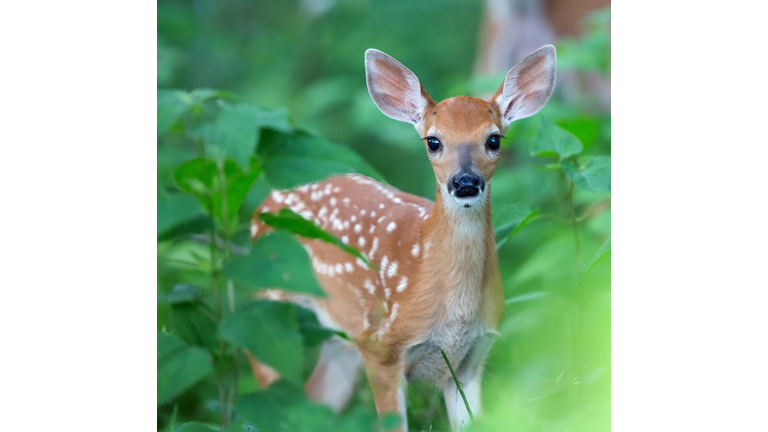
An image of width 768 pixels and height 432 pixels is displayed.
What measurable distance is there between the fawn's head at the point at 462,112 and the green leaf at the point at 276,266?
37 centimetres

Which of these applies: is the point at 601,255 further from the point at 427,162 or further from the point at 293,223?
the point at 293,223

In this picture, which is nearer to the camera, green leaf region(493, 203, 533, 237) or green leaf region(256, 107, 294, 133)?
green leaf region(256, 107, 294, 133)

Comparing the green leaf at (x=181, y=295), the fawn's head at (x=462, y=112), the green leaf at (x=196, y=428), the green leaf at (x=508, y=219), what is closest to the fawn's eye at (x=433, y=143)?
the fawn's head at (x=462, y=112)

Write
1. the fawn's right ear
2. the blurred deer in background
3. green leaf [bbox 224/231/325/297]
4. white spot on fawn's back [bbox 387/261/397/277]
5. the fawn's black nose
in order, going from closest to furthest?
green leaf [bbox 224/231/325/297] < the fawn's black nose < the fawn's right ear < white spot on fawn's back [bbox 387/261/397/277] < the blurred deer in background

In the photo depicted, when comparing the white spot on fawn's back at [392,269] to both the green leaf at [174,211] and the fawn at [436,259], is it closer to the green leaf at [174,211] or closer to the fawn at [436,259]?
the fawn at [436,259]

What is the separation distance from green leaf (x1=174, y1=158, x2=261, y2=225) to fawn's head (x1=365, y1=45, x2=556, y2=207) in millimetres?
345

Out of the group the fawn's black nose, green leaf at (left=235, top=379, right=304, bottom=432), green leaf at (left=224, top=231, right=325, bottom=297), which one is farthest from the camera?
the fawn's black nose

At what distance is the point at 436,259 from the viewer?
5.32 ft

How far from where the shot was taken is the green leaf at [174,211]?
1.49 meters

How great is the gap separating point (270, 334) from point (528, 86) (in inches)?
30.2

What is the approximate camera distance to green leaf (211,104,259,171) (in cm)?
144

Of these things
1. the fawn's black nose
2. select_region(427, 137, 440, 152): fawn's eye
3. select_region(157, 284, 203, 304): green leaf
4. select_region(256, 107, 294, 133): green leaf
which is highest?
select_region(256, 107, 294, 133): green leaf

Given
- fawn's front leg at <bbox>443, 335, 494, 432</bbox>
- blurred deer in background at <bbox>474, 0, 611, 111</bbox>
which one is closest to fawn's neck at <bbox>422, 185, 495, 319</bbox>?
fawn's front leg at <bbox>443, 335, 494, 432</bbox>

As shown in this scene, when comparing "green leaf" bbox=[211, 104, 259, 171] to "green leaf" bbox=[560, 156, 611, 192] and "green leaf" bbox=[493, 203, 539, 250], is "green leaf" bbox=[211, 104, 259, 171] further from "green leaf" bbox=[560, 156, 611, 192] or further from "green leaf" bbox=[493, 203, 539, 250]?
"green leaf" bbox=[560, 156, 611, 192]
